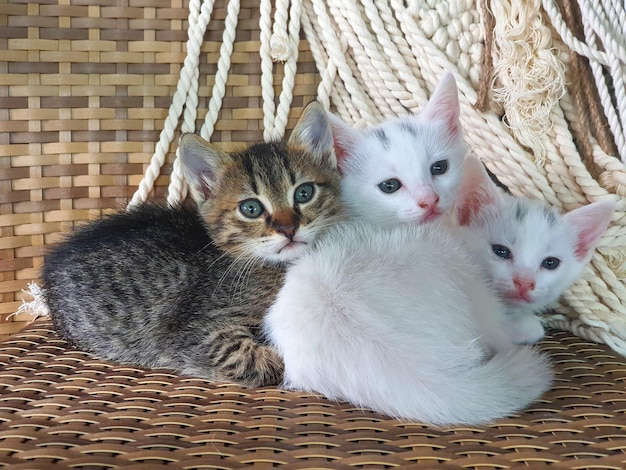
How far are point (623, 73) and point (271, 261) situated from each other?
891mm

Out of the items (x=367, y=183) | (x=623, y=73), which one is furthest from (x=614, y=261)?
(x=367, y=183)

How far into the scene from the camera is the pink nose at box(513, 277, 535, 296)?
4.26ft

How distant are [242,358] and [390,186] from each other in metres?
0.50

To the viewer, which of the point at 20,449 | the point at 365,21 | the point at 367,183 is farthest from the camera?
the point at 365,21

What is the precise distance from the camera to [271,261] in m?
1.25

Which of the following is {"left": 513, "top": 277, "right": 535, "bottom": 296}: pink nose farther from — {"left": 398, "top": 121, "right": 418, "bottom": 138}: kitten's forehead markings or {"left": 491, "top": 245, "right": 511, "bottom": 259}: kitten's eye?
{"left": 398, "top": 121, "right": 418, "bottom": 138}: kitten's forehead markings

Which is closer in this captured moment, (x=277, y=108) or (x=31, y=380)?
(x=31, y=380)

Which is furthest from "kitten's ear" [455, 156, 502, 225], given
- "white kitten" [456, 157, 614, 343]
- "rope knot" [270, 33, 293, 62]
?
"rope knot" [270, 33, 293, 62]

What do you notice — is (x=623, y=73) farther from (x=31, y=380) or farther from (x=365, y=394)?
(x=31, y=380)

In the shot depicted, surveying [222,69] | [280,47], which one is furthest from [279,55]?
[222,69]

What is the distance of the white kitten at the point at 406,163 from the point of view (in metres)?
1.30

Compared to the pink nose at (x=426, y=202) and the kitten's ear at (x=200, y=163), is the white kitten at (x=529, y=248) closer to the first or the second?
the pink nose at (x=426, y=202)

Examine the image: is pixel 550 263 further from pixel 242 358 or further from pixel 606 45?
pixel 242 358

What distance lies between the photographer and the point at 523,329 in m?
1.29
